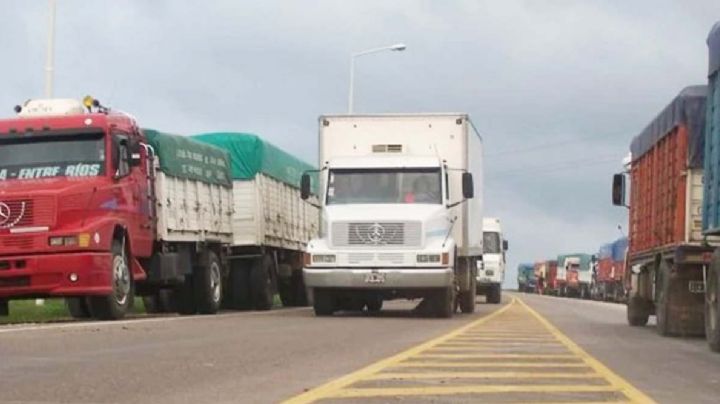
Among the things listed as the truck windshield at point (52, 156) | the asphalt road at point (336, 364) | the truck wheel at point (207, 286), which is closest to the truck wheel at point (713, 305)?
the asphalt road at point (336, 364)

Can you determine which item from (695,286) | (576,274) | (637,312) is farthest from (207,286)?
(576,274)

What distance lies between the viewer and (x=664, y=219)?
1811cm

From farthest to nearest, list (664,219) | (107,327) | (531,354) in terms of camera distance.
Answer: (664,219)
(107,327)
(531,354)

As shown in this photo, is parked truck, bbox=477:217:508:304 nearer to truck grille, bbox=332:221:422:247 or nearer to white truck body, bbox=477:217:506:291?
white truck body, bbox=477:217:506:291

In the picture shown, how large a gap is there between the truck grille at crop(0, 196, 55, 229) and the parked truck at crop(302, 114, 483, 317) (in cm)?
509

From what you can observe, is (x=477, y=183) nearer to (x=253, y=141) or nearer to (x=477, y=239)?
(x=477, y=239)

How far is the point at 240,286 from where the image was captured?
25.9 meters

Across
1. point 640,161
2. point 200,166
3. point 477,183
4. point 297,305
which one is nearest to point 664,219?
point 640,161

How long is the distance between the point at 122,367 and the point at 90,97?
987 cm

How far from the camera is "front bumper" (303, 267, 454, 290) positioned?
A: 20641 mm

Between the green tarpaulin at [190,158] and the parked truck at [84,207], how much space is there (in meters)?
0.04

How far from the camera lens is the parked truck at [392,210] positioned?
68.1 feet

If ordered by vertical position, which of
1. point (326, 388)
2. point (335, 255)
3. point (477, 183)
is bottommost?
point (326, 388)

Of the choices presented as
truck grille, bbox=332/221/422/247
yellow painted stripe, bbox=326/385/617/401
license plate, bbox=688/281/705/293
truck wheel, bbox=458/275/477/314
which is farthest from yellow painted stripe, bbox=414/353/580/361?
truck wheel, bbox=458/275/477/314
